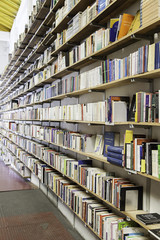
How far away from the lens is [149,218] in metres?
2.14

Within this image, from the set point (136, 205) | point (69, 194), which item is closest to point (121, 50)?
point (136, 205)

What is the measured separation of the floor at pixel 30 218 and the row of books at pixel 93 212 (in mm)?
441

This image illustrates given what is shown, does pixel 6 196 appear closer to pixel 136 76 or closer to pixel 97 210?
pixel 97 210

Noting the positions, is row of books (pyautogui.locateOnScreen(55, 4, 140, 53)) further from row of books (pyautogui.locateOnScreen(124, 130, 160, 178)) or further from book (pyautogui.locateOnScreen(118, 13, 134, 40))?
row of books (pyautogui.locateOnScreen(124, 130, 160, 178))

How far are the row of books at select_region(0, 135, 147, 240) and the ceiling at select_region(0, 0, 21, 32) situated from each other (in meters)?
8.14

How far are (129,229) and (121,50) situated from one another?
6.01 feet

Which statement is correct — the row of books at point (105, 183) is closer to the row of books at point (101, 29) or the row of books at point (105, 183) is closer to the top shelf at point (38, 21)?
the row of books at point (101, 29)

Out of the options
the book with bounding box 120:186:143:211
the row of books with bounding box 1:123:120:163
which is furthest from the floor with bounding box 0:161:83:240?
the book with bounding box 120:186:143:211

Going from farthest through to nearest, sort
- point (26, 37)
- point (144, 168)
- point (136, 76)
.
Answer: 1. point (26, 37)
2. point (136, 76)
3. point (144, 168)

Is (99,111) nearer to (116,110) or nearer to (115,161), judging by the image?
(116,110)

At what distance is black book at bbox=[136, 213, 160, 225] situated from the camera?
207cm

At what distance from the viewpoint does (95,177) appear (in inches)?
117

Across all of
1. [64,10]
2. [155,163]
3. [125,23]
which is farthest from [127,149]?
[64,10]

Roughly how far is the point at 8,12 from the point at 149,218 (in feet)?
35.7
